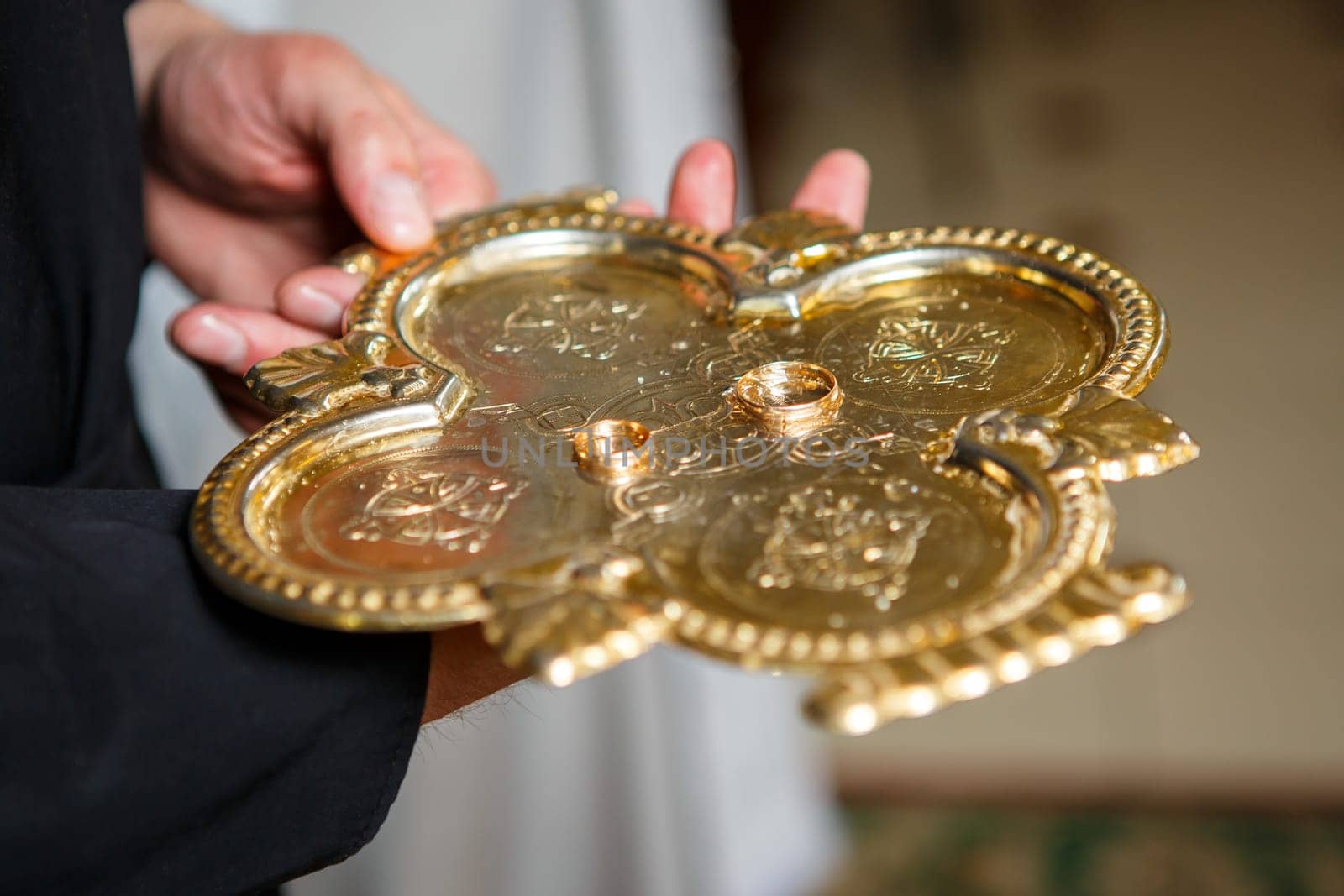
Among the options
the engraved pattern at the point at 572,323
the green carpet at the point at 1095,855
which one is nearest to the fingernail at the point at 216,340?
the engraved pattern at the point at 572,323

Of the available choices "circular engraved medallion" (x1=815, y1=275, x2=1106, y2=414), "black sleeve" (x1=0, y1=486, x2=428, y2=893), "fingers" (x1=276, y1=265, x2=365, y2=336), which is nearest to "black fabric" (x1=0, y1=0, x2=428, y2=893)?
"black sleeve" (x1=0, y1=486, x2=428, y2=893)

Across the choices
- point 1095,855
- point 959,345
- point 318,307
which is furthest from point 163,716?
point 1095,855

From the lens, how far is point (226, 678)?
78cm

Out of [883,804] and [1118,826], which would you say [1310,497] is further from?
[883,804]

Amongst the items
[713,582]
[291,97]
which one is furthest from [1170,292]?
[713,582]

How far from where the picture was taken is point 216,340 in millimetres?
1208

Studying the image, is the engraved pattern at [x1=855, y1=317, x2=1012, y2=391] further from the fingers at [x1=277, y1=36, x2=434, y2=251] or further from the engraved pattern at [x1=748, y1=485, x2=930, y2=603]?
the fingers at [x1=277, y1=36, x2=434, y2=251]

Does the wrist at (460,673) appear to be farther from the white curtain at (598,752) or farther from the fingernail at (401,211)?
the white curtain at (598,752)

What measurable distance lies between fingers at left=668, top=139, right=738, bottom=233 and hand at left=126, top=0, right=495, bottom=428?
22 centimetres

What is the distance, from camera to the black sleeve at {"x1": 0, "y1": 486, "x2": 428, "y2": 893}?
0.71 meters

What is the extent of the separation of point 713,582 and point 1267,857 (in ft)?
6.19

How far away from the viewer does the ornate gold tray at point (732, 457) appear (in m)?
0.69

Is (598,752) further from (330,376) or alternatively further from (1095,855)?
(330,376)

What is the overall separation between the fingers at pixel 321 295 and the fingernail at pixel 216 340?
0.07 metres
